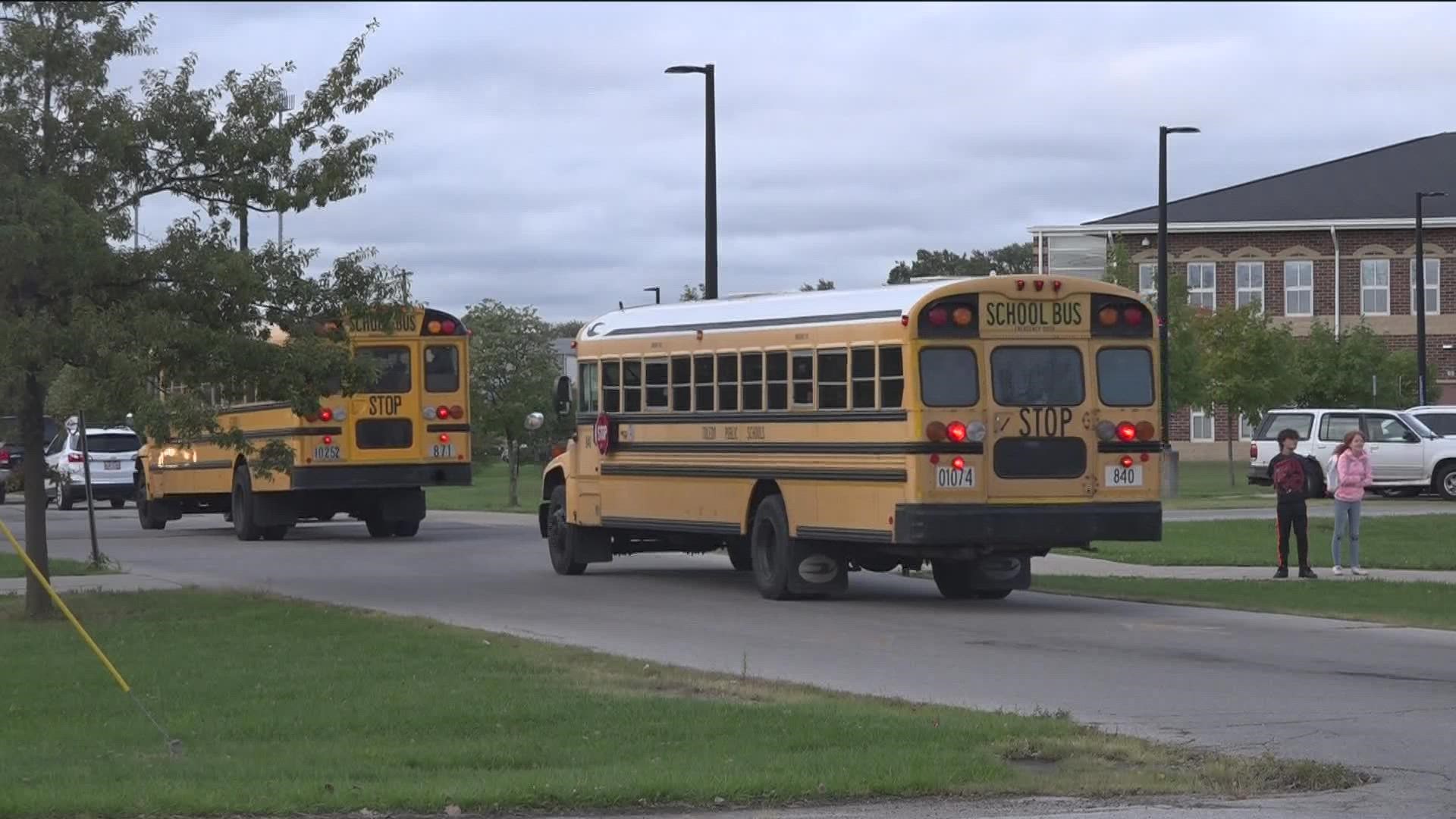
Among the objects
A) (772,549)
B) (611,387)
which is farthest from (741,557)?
(772,549)

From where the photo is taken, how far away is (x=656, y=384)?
74.0 ft

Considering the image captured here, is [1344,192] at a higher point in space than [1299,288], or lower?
higher

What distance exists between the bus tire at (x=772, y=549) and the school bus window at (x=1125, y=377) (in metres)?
3.23

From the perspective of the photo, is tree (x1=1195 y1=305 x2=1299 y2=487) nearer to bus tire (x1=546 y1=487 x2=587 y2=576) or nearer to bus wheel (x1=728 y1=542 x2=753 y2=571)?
bus wheel (x1=728 y1=542 x2=753 y2=571)

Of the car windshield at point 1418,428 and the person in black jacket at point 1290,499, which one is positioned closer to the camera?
the person in black jacket at point 1290,499

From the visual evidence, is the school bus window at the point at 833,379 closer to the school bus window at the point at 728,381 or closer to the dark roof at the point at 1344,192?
the school bus window at the point at 728,381

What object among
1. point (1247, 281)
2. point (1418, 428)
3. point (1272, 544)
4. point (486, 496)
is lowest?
point (1272, 544)

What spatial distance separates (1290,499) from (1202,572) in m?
1.82

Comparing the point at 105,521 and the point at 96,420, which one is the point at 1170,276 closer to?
the point at 105,521

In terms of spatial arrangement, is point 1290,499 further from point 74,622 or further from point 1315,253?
point 1315,253

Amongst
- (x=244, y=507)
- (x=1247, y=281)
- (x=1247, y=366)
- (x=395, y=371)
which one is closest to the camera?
(x=395, y=371)

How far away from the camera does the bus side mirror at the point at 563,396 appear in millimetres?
24328

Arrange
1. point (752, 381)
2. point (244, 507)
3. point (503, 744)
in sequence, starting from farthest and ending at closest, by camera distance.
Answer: point (244, 507) → point (752, 381) → point (503, 744)

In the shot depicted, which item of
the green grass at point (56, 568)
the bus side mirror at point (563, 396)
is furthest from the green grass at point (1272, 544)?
the green grass at point (56, 568)
